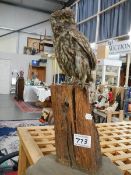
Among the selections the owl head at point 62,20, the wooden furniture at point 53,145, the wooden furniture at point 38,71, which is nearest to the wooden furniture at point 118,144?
the wooden furniture at point 53,145

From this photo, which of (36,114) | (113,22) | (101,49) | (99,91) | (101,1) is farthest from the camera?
(101,1)

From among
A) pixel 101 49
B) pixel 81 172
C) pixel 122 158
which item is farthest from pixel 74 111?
pixel 101 49

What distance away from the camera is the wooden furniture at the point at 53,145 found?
3.90 ft

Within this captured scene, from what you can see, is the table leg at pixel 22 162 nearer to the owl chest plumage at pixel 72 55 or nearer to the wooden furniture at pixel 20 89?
the owl chest plumage at pixel 72 55

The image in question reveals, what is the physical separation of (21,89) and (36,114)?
9.07ft

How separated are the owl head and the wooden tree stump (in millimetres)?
311

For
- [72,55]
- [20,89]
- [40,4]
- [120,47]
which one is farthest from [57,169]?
[40,4]

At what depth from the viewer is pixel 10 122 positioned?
4.88 metres

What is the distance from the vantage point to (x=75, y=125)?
995mm

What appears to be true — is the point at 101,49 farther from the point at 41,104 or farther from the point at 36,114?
the point at 41,104

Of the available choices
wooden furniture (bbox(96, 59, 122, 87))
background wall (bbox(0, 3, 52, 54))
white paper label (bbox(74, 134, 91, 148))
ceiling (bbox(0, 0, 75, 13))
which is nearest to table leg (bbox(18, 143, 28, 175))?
white paper label (bbox(74, 134, 91, 148))

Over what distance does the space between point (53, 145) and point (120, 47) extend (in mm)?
4263

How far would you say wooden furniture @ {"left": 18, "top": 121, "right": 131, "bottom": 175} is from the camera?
1188mm

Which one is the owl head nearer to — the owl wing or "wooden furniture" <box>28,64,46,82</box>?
the owl wing
